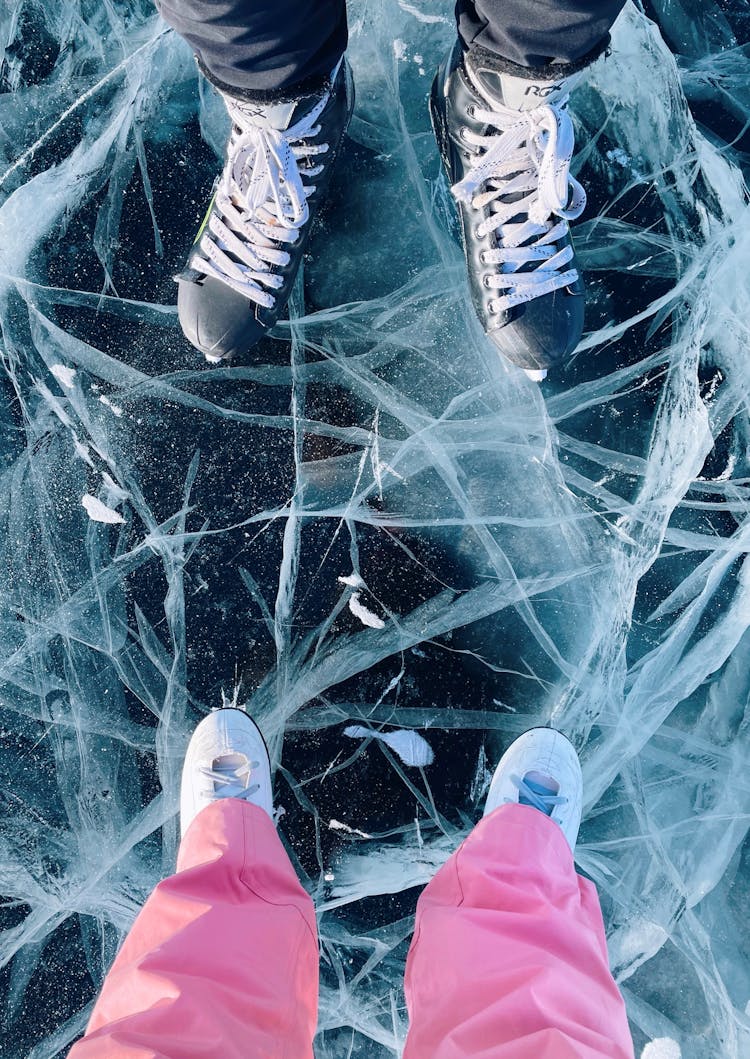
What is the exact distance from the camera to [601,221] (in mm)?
1017

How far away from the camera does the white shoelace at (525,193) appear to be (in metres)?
0.82

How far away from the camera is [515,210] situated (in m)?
0.90

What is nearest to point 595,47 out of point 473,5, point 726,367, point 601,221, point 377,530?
point 473,5

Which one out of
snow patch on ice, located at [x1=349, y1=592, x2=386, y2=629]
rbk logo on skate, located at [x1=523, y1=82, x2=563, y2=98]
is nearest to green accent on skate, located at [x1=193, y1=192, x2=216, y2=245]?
rbk logo on skate, located at [x1=523, y1=82, x2=563, y2=98]

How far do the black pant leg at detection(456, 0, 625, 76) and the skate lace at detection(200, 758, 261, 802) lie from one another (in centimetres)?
98

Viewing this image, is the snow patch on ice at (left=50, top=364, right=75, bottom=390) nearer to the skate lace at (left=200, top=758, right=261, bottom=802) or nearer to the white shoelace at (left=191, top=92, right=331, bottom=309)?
the white shoelace at (left=191, top=92, right=331, bottom=309)

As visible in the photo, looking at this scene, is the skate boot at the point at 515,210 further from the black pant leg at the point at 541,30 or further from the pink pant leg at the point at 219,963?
the pink pant leg at the point at 219,963

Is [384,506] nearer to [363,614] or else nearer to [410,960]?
[363,614]

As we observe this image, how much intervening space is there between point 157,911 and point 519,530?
2.40 feet

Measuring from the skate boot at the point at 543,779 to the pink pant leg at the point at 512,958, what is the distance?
0.05 meters

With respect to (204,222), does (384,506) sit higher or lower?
lower

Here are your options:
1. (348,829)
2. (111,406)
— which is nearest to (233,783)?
(348,829)

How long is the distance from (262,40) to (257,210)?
28 centimetres

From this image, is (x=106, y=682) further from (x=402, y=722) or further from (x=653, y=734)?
(x=653, y=734)
